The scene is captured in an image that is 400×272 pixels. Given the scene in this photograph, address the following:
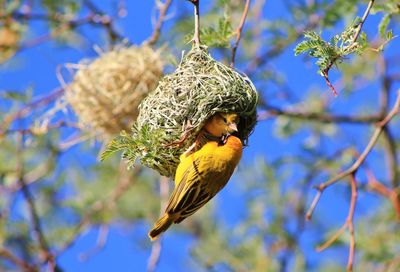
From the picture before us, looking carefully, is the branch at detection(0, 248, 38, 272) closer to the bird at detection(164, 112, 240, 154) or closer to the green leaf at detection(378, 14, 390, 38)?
the bird at detection(164, 112, 240, 154)

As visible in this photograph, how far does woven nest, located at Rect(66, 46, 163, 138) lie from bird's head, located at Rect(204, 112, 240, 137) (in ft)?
3.80

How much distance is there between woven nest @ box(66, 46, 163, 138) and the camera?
413 cm

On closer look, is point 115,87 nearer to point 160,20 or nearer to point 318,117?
point 160,20

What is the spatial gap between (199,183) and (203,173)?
0.04 meters

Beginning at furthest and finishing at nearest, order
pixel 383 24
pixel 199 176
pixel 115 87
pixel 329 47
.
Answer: pixel 115 87 < pixel 383 24 < pixel 199 176 < pixel 329 47

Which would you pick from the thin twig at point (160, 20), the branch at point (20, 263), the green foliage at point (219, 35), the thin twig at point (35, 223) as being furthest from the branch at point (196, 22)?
the branch at point (20, 263)

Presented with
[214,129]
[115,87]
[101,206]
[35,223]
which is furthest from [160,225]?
[101,206]

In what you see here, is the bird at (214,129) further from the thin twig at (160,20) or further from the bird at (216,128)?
the thin twig at (160,20)

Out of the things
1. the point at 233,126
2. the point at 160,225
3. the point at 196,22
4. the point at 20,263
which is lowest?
the point at 160,225

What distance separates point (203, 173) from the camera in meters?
2.90

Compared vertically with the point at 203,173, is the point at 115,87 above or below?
above

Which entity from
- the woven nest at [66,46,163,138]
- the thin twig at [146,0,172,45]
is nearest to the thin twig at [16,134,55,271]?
the woven nest at [66,46,163,138]

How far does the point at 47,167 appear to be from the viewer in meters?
4.90

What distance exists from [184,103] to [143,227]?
3.99 metres
